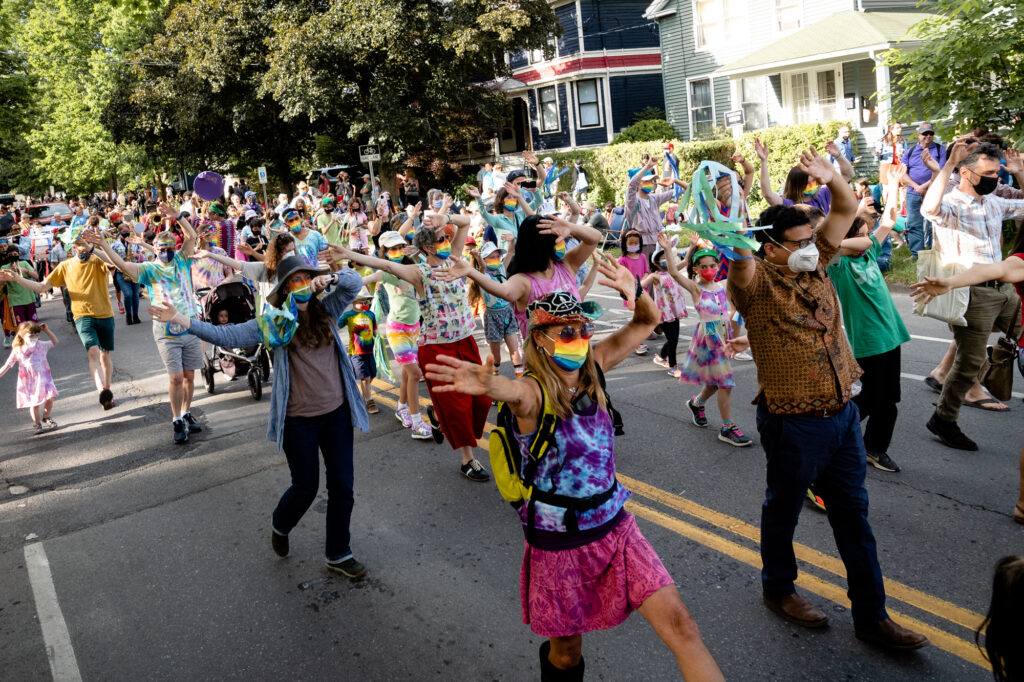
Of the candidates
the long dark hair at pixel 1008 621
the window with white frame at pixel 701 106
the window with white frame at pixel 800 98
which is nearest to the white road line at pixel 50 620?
the long dark hair at pixel 1008 621

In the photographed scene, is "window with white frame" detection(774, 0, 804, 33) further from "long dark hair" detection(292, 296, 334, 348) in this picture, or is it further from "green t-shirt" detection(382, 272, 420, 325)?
"long dark hair" detection(292, 296, 334, 348)

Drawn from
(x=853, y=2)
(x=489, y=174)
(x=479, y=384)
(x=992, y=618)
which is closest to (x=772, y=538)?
(x=479, y=384)

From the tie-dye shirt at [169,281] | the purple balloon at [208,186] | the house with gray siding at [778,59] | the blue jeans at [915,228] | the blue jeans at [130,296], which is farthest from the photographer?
the house with gray siding at [778,59]

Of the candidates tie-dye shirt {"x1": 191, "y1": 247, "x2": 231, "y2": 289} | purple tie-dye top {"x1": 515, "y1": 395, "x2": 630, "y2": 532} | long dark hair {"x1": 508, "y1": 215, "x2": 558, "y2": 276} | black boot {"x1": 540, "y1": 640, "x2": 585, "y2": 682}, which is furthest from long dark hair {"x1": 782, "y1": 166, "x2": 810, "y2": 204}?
tie-dye shirt {"x1": 191, "y1": 247, "x2": 231, "y2": 289}

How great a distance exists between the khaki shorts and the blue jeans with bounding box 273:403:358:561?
147 inches

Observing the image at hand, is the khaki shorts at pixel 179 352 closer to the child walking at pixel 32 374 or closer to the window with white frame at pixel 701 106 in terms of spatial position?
the child walking at pixel 32 374

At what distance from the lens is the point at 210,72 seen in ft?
107

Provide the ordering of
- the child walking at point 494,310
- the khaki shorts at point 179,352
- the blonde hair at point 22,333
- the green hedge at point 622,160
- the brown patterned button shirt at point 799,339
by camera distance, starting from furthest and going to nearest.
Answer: the green hedge at point 622,160 < the blonde hair at point 22,333 < the khaki shorts at point 179,352 < the child walking at point 494,310 < the brown patterned button shirt at point 799,339

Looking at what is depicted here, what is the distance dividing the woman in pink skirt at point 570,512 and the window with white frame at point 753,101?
2699cm

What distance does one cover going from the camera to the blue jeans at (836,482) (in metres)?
4.07

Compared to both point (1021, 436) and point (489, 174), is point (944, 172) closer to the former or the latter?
point (1021, 436)

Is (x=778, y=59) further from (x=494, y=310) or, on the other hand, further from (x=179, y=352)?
(x=179, y=352)

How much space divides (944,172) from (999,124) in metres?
8.79

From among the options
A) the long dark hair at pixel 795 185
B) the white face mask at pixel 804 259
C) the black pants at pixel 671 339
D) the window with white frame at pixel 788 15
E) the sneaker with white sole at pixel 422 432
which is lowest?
the sneaker with white sole at pixel 422 432
